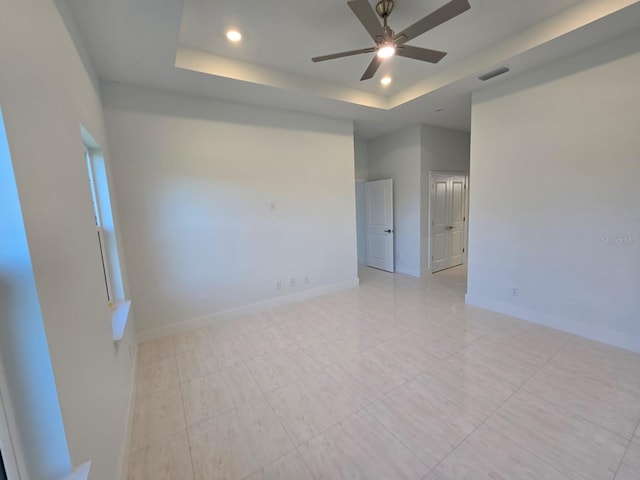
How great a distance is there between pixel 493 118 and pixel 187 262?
416 centimetres

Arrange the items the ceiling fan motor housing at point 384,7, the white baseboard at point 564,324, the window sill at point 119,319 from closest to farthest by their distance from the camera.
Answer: the window sill at point 119,319 → the ceiling fan motor housing at point 384,7 → the white baseboard at point 564,324

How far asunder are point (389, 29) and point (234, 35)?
1.40m

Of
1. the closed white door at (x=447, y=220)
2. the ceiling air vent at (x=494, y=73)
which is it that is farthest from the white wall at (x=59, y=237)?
the closed white door at (x=447, y=220)

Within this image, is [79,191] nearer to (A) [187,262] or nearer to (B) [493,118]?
(A) [187,262]

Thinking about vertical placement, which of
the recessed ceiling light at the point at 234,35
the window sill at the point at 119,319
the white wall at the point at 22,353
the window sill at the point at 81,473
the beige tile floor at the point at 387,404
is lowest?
the beige tile floor at the point at 387,404

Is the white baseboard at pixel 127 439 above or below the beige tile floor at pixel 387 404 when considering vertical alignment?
above

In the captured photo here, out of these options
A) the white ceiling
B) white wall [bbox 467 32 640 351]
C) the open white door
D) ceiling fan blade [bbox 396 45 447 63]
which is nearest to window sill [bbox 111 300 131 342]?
the white ceiling

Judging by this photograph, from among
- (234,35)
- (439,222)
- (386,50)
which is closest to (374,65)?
(386,50)

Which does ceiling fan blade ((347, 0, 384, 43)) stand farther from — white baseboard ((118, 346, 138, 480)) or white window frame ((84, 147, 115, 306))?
white baseboard ((118, 346, 138, 480))

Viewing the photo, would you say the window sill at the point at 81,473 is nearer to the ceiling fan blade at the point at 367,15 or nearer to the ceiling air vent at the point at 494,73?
the ceiling fan blade at the point at 367,15

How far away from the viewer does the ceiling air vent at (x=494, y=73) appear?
2.94 metres

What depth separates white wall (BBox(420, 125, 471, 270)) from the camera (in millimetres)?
5016

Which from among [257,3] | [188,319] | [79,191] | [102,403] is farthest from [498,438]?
[257,3]

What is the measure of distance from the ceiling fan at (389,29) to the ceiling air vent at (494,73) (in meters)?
1.10
